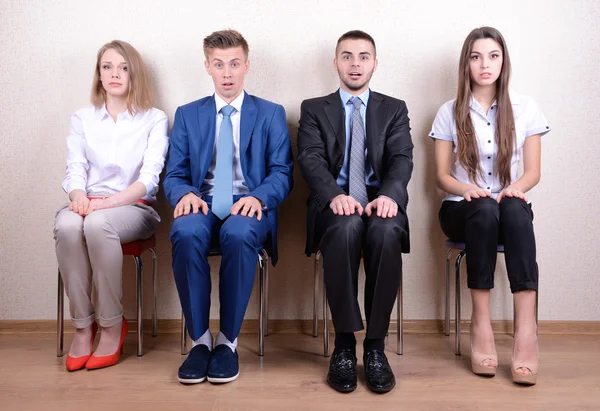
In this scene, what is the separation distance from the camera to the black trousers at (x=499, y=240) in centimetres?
206

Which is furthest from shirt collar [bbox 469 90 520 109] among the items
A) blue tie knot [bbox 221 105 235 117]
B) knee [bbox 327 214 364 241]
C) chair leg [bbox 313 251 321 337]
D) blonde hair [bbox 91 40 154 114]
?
blonde hair [bbox 91 40 154 114]

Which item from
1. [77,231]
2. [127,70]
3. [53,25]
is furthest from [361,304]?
[53,25]

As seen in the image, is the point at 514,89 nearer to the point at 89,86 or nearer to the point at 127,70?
the point at 127,70

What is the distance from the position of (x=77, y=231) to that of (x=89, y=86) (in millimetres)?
794

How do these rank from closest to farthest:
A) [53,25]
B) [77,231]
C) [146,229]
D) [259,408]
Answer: [259,408] < [77,231] < [146,229] < [53,25]

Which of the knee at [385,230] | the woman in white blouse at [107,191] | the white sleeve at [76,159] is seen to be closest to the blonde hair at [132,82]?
the woman in white blouse at [107,191]

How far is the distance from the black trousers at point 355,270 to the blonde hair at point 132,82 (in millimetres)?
1019

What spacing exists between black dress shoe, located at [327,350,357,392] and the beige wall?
0.70m

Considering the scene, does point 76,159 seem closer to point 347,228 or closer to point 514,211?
point 347,228

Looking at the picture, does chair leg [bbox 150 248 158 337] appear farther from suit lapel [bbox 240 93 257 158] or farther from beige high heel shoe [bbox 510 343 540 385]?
beige high heel shoe [bbox 510 343 540 385]

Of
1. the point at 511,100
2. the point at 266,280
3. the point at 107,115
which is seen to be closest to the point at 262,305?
the point at 266,280

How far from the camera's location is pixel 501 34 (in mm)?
2475

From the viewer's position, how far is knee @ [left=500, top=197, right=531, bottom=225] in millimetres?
2078

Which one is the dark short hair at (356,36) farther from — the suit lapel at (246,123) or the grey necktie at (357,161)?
the suit lapel at (246,123)
